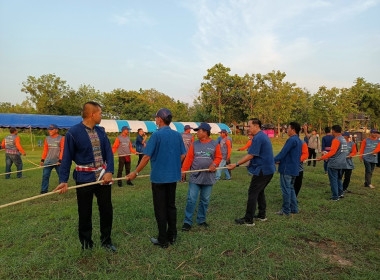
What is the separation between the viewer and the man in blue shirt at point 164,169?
3.80 meters

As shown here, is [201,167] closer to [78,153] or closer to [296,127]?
[78,153]

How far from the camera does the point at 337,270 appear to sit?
330cm

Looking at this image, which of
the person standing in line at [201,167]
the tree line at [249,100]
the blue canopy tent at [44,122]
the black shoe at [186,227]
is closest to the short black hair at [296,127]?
the person standing in line at [201,167]

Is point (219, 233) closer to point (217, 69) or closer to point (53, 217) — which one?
point (53, 217)

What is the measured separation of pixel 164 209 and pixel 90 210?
43.4 inches

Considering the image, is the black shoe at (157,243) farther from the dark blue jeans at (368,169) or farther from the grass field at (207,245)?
the dark blue jeans at (368,169)

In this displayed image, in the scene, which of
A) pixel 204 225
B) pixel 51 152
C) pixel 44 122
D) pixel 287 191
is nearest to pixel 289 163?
pixel 287 191

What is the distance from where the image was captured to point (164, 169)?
3799 mm

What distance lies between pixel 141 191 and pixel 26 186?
419 centimetres

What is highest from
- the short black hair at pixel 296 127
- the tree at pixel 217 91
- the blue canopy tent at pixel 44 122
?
the tree at pixel 217 91

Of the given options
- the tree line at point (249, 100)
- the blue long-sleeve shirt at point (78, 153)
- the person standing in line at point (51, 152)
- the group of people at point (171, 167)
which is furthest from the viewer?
the tree line at point (249, 100)

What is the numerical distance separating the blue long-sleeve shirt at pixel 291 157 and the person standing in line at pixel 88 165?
3.77 m

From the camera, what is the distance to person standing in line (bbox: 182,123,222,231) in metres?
4.58

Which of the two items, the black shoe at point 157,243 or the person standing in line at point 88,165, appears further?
the black shoe at point 157,243
